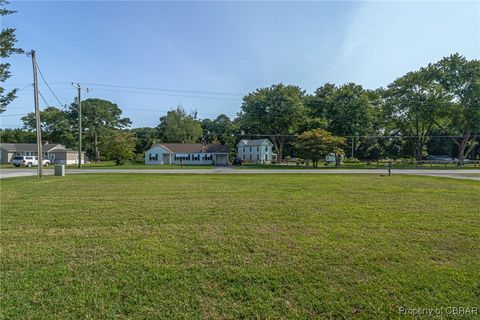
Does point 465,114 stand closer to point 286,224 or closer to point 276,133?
point 276,133

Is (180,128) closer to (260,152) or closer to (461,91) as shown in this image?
(260,152)

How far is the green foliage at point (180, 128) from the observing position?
61.8m

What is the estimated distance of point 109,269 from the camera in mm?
3436

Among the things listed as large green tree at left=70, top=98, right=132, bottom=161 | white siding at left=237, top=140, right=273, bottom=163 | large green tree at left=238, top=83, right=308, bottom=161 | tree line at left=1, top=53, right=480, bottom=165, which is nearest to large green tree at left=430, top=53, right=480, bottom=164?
tree line at left=1, top=53, right=480, bottom=165

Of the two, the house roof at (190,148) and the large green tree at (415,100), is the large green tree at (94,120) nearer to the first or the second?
the house roof at (190,148)

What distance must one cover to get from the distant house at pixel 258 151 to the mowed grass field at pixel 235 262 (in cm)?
4991

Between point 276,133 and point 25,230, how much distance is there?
42211mm

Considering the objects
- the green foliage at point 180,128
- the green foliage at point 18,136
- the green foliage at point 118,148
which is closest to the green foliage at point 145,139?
the green foliage at point 180,128

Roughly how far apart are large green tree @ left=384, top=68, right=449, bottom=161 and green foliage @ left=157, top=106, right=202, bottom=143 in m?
40.0

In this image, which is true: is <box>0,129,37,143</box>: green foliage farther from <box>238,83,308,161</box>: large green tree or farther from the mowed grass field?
the mowed grass field

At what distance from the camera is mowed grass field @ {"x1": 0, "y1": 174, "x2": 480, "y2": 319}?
2.72m

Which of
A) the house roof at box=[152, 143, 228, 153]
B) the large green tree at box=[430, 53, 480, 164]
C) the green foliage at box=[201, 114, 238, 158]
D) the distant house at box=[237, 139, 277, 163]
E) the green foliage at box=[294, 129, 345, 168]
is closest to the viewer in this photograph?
the green foliage at box=[294, 129, 345, 168]

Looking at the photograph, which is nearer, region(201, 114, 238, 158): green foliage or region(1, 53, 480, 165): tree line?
region(1, 53, 480, 165): tree line

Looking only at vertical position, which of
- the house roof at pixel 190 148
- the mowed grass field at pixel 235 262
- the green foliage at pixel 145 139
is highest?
the green foliage at pixel 145 139
